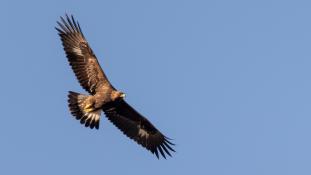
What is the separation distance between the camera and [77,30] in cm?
1449

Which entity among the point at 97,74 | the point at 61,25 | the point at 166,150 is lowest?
the point at 166,150

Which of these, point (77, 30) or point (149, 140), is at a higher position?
point (77, 30)

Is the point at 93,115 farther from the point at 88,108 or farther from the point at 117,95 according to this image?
the point at 117,95

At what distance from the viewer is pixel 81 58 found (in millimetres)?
14195

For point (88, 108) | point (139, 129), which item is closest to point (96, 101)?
point (88, 108)

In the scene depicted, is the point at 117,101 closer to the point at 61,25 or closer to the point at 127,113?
the point at 127,113

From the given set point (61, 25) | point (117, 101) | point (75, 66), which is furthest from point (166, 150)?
point (61, 25)

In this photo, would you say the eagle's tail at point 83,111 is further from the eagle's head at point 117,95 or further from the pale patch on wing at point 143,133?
the pale patch on wing at point 143,133

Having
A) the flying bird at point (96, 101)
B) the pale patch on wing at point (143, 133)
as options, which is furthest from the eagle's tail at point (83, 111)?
the pale patch on wing at point (143, 133)

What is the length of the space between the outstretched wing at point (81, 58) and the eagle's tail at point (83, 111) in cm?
33

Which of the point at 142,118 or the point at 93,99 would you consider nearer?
the point at 93,99

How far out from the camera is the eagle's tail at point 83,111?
13.7 metres

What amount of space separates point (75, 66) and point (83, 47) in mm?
530

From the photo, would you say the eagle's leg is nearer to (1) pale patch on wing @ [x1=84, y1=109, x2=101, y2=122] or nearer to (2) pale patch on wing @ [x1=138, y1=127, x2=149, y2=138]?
(1) pale patch on wing @ [x1=84, y1=109, x2=101, y2=122]
